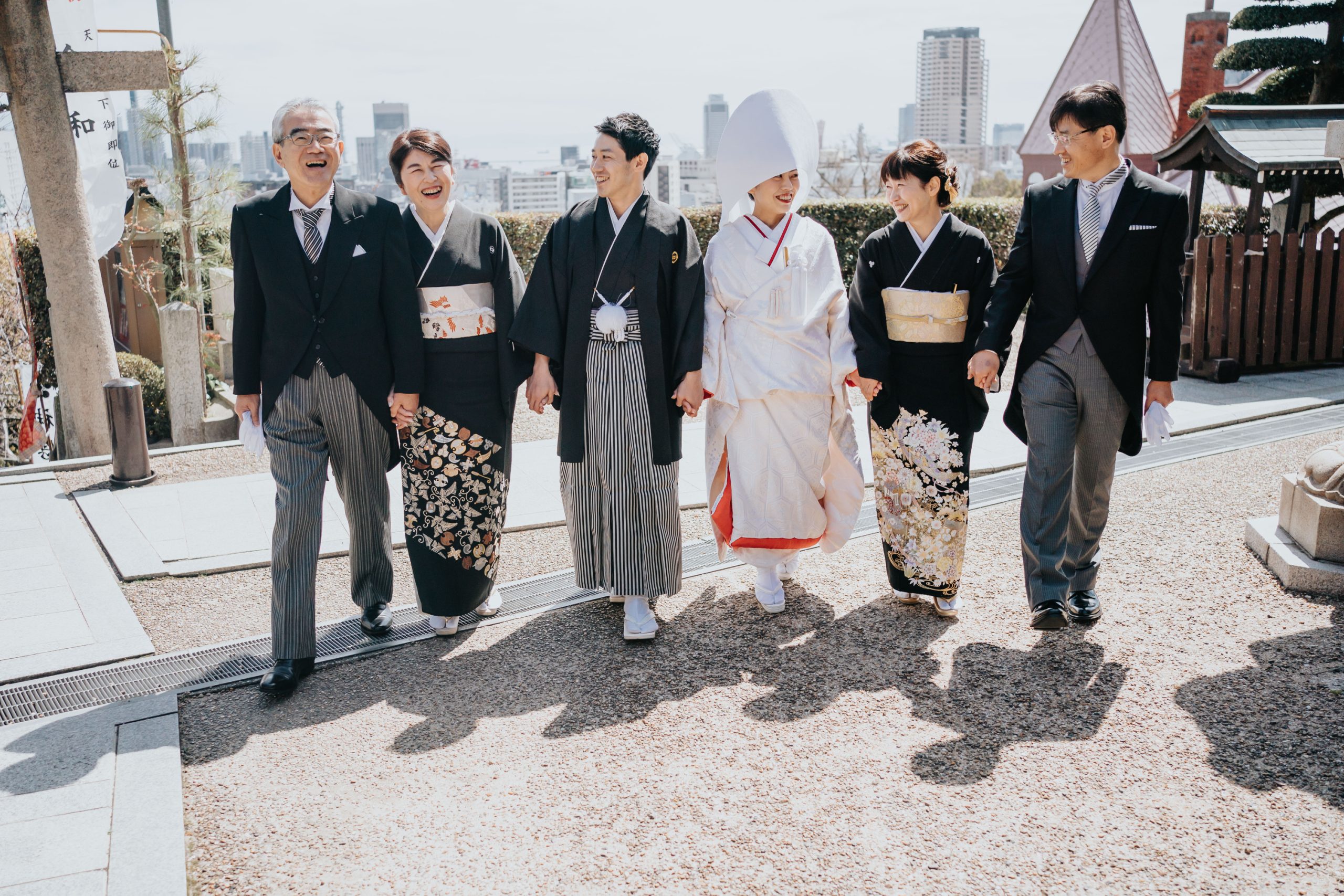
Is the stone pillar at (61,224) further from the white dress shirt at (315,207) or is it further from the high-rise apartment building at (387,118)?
the high-rise apartment building at (387,118)

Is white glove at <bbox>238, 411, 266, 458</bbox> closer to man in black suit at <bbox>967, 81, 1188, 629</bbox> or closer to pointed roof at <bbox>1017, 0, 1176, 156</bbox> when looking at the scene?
man in black suit at <bbox>967, 81, 1188, 629</bbox>

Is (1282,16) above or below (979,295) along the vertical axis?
above

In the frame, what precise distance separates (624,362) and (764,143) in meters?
0.97

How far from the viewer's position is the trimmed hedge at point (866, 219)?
1373cm

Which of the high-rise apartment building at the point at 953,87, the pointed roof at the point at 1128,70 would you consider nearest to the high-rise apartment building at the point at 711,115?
the high-rise apartment building at the point at 953,87

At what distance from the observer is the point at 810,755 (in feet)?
9.98

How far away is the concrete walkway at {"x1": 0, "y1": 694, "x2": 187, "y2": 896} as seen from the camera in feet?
8.14

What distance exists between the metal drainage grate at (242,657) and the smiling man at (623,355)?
423 millimetres

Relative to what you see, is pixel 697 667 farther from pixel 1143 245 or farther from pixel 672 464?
pixel 1143 245

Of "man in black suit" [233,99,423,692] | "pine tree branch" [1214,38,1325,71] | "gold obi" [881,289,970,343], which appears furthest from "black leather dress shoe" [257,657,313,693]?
"pine tree branch" [1214,38,1325,71]

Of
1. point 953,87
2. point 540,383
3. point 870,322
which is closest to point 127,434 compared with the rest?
point 540,383

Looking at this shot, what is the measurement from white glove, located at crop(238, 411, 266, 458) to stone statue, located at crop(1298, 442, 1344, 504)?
410 cm

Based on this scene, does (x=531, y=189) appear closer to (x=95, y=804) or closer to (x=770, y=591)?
(x=770, y=591)

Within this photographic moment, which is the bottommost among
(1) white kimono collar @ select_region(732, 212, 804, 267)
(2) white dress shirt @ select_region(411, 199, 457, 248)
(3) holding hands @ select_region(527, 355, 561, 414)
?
(3) holding hands @ select_region(527, 355, 561, 414)
